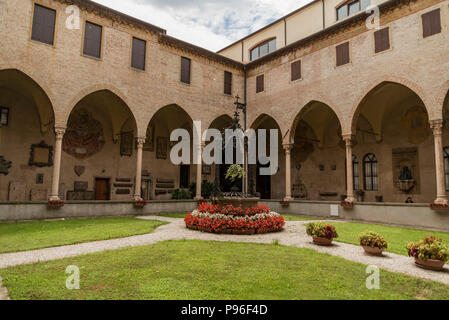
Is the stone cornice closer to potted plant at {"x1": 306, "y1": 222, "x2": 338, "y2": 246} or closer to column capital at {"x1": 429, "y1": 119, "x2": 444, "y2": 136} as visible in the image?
potted plant at {"x1": 306, "y1": 222, "x2": 338, "y2": 246}

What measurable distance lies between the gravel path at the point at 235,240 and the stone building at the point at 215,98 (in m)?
3.94

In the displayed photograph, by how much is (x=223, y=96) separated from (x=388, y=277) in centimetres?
1777

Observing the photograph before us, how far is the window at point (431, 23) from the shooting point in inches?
510

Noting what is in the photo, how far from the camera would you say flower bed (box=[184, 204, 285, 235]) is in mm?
10312

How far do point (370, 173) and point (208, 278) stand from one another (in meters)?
17.8

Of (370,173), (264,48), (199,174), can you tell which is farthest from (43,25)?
(370,173)

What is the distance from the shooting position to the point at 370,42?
1543 cm

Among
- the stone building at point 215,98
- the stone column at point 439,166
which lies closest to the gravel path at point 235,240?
the stone building at point 215,98

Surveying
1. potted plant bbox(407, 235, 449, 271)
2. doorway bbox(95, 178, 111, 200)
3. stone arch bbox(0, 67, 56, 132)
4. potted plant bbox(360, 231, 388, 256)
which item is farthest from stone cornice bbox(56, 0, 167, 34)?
potted plant bbox(407, 235, 449, 271)

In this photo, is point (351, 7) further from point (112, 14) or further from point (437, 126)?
point (112, 14)

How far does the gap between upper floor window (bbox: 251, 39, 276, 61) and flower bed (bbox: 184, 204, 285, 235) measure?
16.8 m

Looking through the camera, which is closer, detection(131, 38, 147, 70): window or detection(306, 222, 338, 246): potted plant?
detection(306, 222, 338, 246): potted plant

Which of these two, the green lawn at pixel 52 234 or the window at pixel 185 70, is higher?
the window at pixel 185 70

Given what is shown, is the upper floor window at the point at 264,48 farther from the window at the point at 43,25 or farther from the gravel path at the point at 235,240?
the gravel path at the point at 235,240
